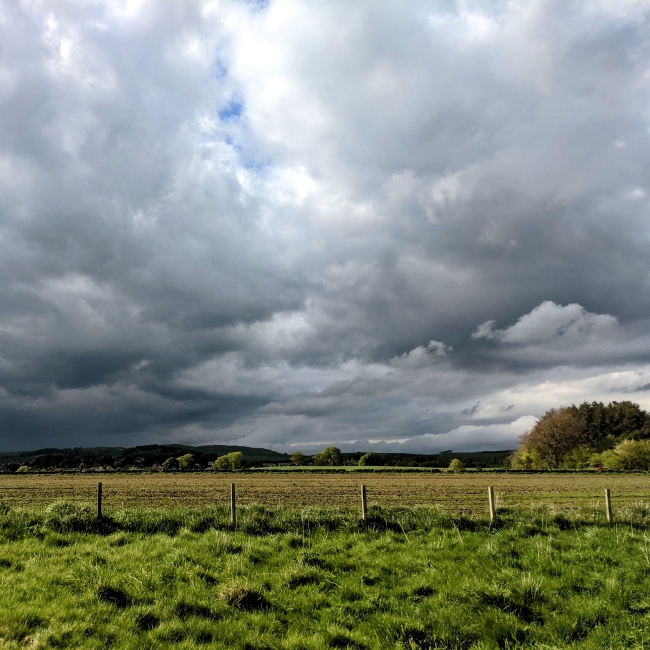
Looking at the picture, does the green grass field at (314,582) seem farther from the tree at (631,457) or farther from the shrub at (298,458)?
the shrub at (298,458)

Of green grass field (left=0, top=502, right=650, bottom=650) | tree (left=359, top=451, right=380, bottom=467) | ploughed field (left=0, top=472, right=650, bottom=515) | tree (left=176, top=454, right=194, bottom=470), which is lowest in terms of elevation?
tree (left=359, top=451, right=380, bottom=467)

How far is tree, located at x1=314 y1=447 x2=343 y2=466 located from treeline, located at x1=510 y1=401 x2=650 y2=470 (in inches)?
1949

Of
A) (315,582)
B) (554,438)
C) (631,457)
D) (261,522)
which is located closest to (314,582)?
(315,582)

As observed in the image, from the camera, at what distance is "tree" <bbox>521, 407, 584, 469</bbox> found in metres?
119

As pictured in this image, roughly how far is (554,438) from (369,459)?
5112 centimetres

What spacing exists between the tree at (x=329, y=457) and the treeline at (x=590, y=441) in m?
49.5

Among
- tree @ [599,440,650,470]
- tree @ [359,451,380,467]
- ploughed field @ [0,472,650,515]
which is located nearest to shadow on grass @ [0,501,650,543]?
ploughed field @ [0,472,650,515]

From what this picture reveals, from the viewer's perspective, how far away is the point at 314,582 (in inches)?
474

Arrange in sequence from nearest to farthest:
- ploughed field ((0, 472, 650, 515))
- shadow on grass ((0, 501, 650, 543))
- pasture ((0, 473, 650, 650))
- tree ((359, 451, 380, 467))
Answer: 1. pasture ((0, 473, 650, 650))
2. shadow on grass ((0, 501, 650, 543))
3. ploughed field ((0, 472, 650, 515))
4. tree ((359, 451, 380, 467))

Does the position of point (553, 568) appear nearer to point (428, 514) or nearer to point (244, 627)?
point (428, 514)

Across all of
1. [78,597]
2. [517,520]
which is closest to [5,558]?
[78,597]

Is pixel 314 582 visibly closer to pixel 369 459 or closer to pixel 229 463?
pixel 229 463

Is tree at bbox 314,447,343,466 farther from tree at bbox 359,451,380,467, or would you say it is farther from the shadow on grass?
the shadow on grass

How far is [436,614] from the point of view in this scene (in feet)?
33.0
